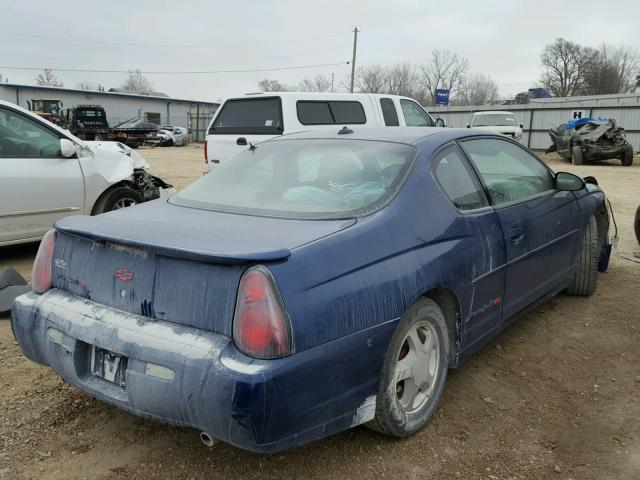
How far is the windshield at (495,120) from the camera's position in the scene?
20.6m

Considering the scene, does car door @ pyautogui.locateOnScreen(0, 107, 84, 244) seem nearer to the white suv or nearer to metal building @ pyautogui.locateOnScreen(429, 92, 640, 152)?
the white suv

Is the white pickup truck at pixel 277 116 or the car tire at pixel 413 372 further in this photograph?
the white pickup truck at pixel 277 116

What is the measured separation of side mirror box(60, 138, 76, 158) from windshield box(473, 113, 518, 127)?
17.4 meters

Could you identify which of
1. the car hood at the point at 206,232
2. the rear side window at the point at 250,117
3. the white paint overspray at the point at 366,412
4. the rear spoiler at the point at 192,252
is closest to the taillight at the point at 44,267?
the car hood at the point at 206,232

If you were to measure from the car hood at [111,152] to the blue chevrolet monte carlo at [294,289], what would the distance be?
3400 mm

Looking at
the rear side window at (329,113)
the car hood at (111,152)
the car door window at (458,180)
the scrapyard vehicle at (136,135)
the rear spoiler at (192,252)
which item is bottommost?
the scrapyard vehicle at (136,135)

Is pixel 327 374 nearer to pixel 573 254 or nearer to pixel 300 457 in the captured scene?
pixel 300 457

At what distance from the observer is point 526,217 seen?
3.54m

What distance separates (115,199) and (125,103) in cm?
4842

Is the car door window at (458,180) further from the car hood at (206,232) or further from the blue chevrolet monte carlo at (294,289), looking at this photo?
the car hood at (206,232)

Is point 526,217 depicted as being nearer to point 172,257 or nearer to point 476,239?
point 476,239

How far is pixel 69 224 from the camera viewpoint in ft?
8.69

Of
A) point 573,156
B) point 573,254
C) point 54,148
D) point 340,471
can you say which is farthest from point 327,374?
point 573,156

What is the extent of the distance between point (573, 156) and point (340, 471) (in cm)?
1992
